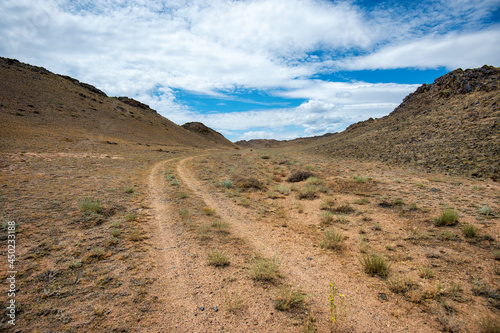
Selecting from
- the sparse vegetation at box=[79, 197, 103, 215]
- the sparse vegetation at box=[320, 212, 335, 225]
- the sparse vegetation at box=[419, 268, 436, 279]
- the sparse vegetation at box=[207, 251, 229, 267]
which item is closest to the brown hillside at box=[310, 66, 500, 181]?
the sparse vegetation at box=[320, 212, 335, 225]

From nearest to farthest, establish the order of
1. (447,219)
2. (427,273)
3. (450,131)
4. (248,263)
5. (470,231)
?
(427,273) < (248,263) < (470,231) < (447,219) < (450,131)

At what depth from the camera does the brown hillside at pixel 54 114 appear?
92.5 feet

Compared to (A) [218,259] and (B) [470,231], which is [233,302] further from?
(B) [470,231]

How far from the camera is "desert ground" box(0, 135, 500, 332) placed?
Result: 10.7 ft

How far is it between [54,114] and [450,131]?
5879 cm

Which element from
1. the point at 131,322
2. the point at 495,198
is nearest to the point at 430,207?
the point at 495,198

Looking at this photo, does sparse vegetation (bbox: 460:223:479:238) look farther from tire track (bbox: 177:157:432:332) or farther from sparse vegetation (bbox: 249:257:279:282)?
sparse vegetation (bbox: 249:257:279:282)

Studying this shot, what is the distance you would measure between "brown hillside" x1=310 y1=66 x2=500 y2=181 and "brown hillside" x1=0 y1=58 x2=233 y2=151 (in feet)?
114

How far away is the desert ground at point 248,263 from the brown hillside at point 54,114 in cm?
1877

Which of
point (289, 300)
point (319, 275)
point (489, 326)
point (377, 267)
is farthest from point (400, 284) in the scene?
point (289, 300)

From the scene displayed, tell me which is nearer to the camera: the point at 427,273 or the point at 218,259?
the point at 427,273

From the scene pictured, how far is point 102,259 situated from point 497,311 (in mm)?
7409

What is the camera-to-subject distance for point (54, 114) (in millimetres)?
37938

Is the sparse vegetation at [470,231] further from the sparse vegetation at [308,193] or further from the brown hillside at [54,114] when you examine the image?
the brown hillside at [54,114]
